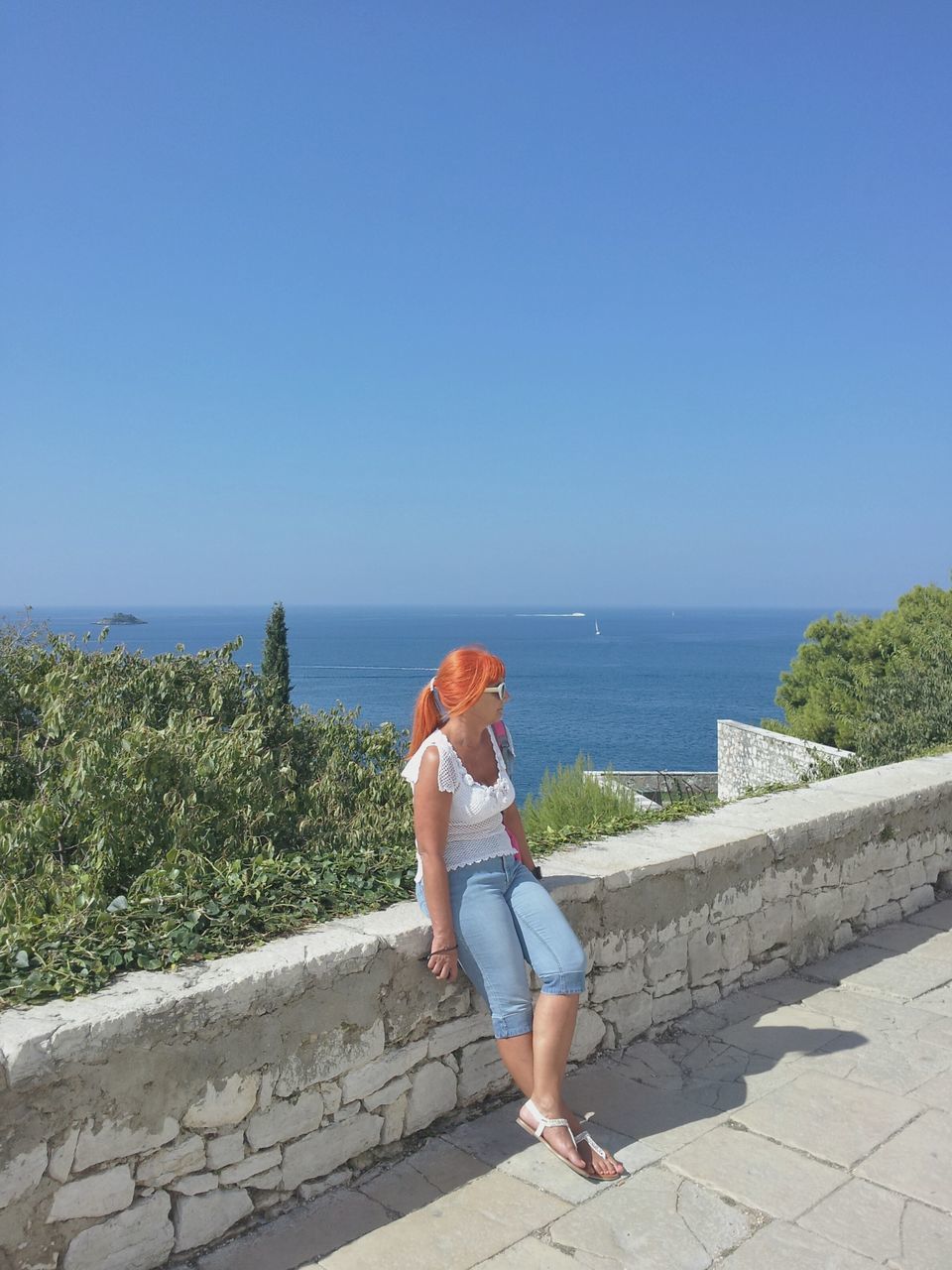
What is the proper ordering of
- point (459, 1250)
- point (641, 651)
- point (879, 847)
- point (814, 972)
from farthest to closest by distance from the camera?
point (641, 651), point (879, 847), point (814, 972), point (459, 1250)

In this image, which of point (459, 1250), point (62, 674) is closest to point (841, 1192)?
point (459, 1250)

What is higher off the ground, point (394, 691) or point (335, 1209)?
point (335, 1209)

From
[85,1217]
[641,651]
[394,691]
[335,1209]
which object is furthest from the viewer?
[641,651]

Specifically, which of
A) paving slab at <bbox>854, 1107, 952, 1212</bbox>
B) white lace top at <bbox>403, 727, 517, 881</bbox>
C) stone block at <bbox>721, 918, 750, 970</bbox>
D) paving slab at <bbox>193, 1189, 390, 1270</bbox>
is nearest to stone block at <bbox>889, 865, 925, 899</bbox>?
stone block at <bbox>721, 918, 750, 970</bbox>

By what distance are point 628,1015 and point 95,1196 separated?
84.6 inches

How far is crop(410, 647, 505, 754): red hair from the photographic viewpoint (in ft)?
10.7

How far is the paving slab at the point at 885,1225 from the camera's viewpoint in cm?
256

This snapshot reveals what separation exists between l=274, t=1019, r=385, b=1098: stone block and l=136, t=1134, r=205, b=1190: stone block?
0.26 metres

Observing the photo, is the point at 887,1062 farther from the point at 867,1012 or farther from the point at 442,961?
the point at 442,961

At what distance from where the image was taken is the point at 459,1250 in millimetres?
2590

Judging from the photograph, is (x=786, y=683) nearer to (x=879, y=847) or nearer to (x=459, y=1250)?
(x=879, y=847)

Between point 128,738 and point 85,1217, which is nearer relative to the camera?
point 85,1217

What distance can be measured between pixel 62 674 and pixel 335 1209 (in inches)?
221

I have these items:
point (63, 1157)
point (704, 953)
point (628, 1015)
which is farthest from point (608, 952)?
point (63, 1157)
